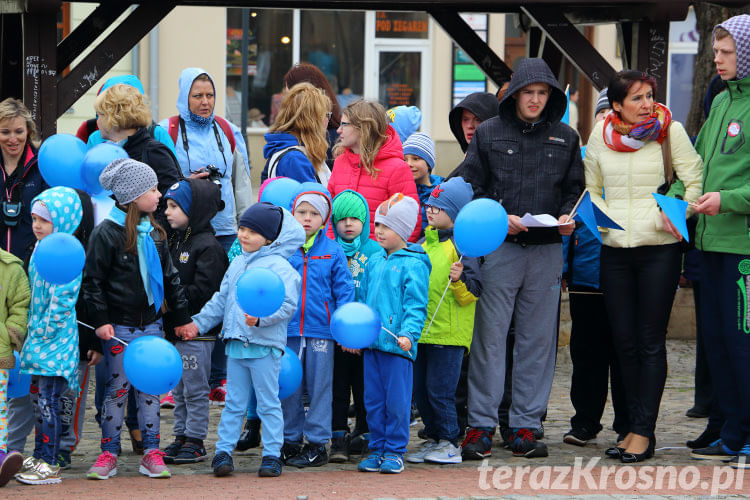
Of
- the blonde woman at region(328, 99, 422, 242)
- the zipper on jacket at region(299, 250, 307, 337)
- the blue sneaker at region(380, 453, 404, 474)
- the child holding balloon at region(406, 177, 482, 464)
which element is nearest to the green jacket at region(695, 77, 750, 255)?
the child holding balloon at region(406, 177, 482, 464)

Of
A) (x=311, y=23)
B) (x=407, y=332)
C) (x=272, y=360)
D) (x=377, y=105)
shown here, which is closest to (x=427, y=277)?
(x=407, y=332)

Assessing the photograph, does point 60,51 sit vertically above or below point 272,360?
above

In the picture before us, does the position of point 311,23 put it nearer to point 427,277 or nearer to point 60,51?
point 60,51

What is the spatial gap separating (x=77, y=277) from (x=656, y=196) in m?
3.04

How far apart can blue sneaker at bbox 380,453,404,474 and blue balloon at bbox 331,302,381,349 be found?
66cm

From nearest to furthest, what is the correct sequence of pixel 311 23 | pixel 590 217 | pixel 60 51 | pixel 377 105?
pixel 590 217, pixel 377 105, pixel 60 51, pixel 311 23

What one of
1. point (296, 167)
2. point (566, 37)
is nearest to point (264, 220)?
point (296, 167)

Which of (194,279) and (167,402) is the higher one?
(194,279)

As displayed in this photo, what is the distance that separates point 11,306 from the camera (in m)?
5.80

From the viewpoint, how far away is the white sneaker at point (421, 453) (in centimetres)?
638

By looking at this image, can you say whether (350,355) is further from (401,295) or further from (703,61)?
(703,61)

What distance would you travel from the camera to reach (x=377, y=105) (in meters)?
7.09

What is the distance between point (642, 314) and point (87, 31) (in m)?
4.73

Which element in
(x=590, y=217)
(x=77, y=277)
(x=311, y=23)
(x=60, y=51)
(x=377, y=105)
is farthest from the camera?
(x=311, y=23)
